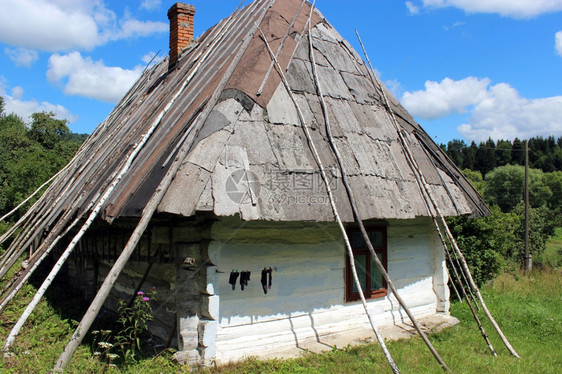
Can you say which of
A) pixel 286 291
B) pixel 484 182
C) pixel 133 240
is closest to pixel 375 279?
pixel 286 291

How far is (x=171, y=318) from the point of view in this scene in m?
5.83

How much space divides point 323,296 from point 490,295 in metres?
5.88

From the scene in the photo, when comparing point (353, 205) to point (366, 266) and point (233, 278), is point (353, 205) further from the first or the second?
point (366, 266)

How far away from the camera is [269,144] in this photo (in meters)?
5.68

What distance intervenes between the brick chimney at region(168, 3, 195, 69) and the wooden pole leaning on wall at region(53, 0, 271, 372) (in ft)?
16.1

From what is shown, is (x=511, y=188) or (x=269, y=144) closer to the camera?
(x=269, y=144)

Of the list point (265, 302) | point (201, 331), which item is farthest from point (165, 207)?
Result: point (265, 302)

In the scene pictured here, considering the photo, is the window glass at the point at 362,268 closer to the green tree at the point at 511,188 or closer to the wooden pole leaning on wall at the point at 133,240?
the wooden pole leaning on wall at the point at 133,240

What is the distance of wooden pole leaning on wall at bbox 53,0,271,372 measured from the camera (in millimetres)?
4023

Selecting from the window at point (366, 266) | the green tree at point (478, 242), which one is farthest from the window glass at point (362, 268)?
the green tree at point (478, 242)

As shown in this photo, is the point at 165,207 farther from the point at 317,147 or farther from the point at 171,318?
the point at 317,147

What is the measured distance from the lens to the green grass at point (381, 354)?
5070 mm

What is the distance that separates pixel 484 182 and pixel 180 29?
410 inches

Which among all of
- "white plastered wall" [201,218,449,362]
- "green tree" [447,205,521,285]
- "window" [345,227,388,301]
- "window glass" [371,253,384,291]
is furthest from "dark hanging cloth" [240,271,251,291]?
"green tree" [447,205,521,285]
